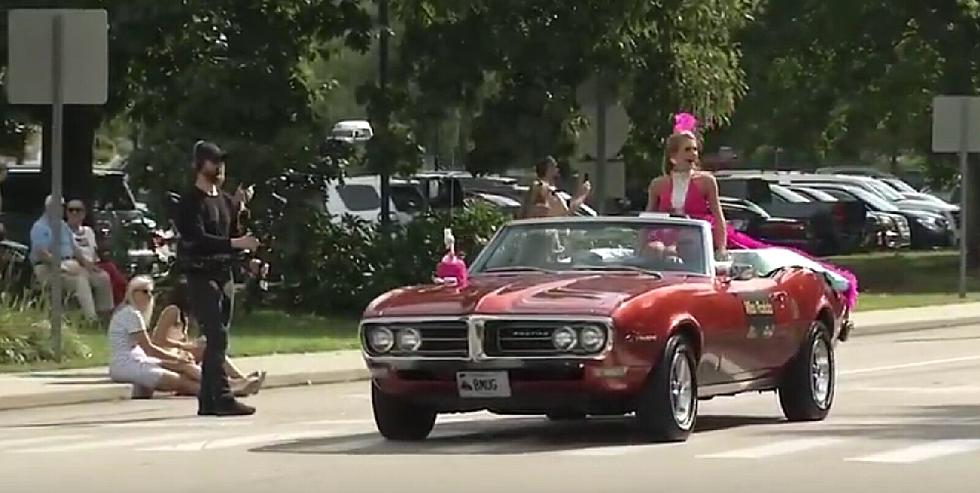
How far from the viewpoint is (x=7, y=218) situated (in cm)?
3716

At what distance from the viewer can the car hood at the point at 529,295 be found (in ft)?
47.1

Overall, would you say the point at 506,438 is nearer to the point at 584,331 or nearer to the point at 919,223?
the point at 584,331

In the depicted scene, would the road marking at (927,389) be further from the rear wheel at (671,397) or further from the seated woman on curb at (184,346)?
the rear wheel at (671,397)

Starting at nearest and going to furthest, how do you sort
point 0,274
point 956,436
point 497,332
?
point 497,332, point 956,436, point 0,274

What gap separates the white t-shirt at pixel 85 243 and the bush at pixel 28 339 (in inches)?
154

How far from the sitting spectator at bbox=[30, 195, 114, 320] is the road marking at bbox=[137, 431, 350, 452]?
34.1 feet

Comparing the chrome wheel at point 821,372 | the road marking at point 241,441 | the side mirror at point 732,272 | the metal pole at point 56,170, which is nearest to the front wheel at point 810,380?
the chrome wheel at point 821,372

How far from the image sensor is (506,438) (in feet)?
51.5

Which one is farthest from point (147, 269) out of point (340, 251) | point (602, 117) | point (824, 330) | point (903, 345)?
point (824, 330)

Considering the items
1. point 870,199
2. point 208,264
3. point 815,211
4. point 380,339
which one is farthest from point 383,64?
point 870,199

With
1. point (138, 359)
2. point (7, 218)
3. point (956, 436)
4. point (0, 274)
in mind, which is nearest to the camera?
point (956, 436)

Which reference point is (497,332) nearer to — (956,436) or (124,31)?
(956,436)

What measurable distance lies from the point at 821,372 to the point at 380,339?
3.81 meters

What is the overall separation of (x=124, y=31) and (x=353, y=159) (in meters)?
3.31
